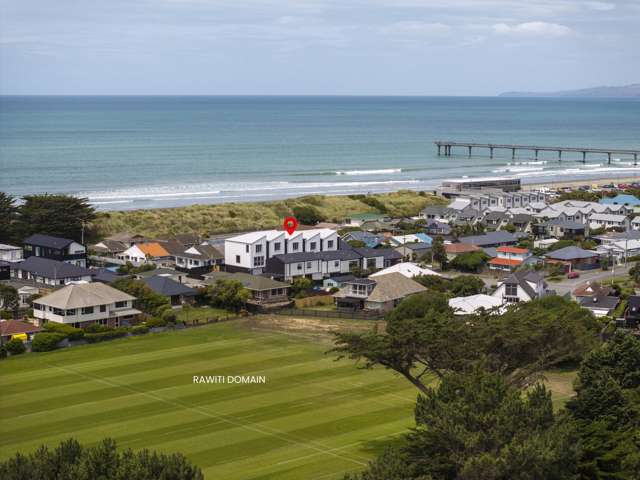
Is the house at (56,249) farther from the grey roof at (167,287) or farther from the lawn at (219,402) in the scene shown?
the lawn at (219,402)

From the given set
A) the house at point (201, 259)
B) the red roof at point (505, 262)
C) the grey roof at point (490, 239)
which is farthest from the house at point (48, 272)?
the grey roof at point (490, 239)

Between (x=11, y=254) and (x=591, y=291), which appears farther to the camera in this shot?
(x=11, y=254)

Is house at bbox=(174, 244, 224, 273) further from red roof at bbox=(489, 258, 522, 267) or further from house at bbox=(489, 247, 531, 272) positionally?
house at bbox=(489, 247, 531, 272)

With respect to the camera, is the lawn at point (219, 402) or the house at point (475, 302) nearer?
the lawn at point (219, 402)

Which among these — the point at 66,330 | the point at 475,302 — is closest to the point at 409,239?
the point at 475,302

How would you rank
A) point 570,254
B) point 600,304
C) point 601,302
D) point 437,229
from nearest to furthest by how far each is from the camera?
point 600,304
point 601,302
point 570,254
point 437,229

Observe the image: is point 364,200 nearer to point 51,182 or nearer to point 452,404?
point 51,182

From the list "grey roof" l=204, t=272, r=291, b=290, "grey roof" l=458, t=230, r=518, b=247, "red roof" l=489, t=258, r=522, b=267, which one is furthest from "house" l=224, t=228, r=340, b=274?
"grey roof" l=458, t=230, r=518, b=247

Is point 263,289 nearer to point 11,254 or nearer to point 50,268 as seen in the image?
point 50,268
